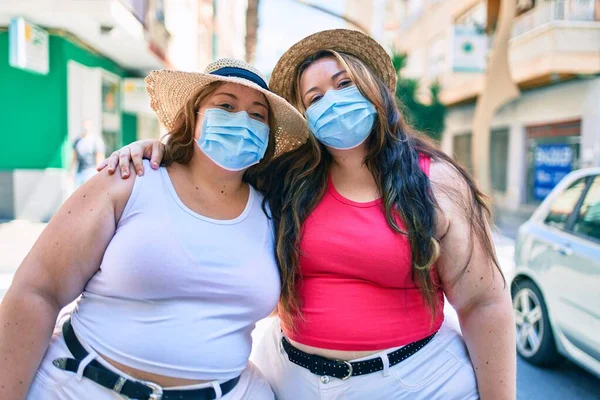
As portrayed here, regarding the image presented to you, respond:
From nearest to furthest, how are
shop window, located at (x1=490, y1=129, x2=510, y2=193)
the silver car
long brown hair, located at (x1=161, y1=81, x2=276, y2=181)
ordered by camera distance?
long brown hair, located at (x1=161, y1=81, x2=276, y2=181)
the silver car
shop window, located at (x1=490, y1=129, x2=510, y2=193)

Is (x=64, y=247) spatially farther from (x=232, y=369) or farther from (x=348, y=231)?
(x=348, y=231)

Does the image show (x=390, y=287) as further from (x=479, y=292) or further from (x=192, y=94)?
(x=192, y=94)

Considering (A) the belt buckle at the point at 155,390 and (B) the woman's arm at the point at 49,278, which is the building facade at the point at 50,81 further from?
(A) the belt buckle at the point at 155,390

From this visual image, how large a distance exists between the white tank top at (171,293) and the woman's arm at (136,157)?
63 mm

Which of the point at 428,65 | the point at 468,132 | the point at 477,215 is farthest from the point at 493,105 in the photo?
the point at 477,215

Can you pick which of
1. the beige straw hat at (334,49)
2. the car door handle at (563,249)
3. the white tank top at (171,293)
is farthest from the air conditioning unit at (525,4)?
the white tank top at (171,293)

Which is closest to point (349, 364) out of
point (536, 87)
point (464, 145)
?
point (536, 87)

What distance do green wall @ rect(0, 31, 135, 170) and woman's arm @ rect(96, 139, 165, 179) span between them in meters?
9.27

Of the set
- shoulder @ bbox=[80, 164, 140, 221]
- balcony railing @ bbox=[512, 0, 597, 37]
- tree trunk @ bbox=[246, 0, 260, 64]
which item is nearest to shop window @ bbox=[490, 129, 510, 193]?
balcony railing @ bbox=[512, 0, 597, 37]

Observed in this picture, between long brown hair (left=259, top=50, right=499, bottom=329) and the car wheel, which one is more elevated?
long brown hair (left=259, top=50, right=499, bottom=329)

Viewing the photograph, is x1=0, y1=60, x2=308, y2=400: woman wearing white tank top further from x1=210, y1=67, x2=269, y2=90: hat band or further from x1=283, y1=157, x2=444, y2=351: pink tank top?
x1=210, y1=67, x2=269, y2=90: hat band

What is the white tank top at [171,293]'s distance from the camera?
1.64 meters

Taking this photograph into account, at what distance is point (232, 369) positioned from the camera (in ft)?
5.75

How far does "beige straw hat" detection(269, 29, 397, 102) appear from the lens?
7.27 feet
